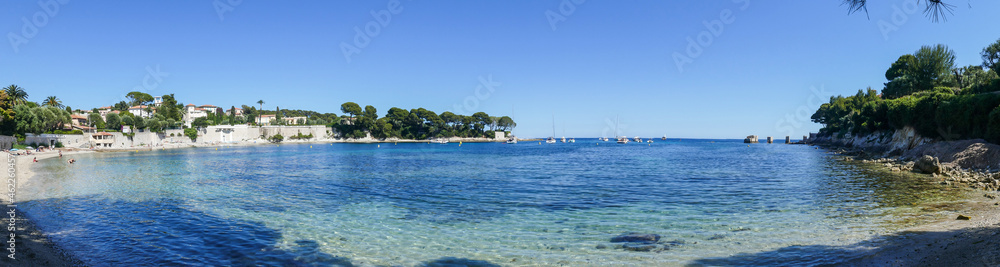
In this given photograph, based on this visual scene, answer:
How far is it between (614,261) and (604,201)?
25.3 feet

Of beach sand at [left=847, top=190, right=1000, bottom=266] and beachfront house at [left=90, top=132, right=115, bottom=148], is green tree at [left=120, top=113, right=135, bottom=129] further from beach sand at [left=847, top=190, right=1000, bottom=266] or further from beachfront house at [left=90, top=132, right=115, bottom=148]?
beach sand at [left=847, top=190, right=1000, bottom=266]

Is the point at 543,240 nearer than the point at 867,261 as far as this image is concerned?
No

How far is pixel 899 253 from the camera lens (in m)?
7.76

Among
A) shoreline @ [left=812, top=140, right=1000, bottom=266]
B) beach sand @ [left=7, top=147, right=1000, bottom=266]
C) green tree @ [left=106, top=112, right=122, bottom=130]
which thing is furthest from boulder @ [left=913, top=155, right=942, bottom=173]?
green tree @ [left=106, top=112, right=122, bottom=130]

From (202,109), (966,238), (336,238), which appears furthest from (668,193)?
(202,109)

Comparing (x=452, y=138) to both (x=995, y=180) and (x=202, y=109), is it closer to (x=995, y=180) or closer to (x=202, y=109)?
(x=202, y=109)

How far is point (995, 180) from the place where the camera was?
18031mm

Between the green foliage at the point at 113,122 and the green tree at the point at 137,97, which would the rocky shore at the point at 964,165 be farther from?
the green tree at the point at 137,97

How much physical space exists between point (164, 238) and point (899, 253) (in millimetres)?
15129

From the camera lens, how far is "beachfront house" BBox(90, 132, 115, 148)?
244 feet

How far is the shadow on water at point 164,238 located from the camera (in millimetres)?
8273

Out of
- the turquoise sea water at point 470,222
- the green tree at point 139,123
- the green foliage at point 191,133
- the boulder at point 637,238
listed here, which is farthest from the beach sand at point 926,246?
the green foliage at point 191,133

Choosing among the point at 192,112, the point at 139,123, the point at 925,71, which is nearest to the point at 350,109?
the point at 192,112

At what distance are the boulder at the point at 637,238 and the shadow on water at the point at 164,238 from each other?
5665 mm
